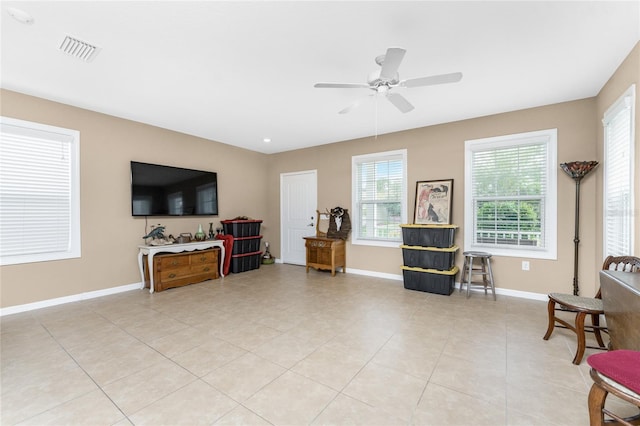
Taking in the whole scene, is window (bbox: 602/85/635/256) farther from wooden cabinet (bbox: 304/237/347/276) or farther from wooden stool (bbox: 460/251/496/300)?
wooden cabinet (bbox: 304/237/347/276)

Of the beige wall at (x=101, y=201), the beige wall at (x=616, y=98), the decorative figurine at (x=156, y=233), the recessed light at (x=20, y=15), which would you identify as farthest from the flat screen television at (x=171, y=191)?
the beige wall at (x=616, y=98)

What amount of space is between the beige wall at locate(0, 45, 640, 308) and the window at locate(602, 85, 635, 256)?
0.15 meters

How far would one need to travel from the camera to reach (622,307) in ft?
5.20

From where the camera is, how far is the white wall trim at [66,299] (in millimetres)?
3133

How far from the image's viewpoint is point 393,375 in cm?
196

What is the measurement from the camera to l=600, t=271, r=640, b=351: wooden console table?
1436 mm

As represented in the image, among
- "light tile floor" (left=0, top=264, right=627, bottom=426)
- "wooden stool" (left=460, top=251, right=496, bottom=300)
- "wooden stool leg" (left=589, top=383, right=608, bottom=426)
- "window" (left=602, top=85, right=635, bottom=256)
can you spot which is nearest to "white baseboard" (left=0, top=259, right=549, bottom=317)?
"light tile floor" (left=0, top=264, right=627, bottom=426)

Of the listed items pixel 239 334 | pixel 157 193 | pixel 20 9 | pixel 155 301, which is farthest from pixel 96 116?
pixel 239 334

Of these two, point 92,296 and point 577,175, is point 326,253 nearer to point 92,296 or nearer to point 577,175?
point 92,296

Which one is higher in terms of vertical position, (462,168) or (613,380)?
(462,168)

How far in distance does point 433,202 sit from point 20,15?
15.5 feet

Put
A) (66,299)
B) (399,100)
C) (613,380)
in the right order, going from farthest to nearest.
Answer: (66,299) → (399,100) → (613,380)

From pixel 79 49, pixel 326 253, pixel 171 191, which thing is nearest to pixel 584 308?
pixel 326 253

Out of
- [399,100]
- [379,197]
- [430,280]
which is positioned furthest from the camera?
[379,197]
